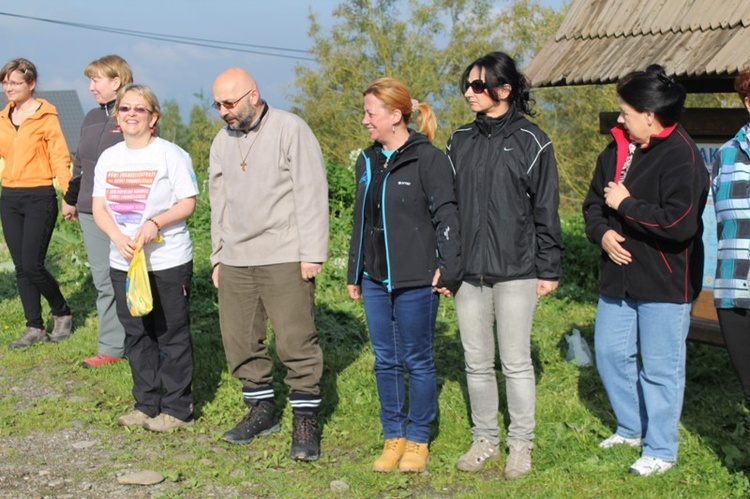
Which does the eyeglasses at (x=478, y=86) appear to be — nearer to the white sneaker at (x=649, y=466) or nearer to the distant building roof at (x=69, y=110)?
the white sneaker at (x=649, y=466)

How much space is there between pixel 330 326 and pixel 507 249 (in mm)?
3377

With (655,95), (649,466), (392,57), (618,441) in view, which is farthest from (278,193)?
(392,57)

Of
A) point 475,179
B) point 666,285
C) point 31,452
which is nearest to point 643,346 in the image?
point 666,285

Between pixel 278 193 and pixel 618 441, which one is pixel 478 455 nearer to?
pixel 618 441

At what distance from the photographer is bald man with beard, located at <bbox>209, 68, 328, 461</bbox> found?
478 centimetres

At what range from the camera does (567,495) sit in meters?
4.23

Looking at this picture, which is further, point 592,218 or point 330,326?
point 330,326

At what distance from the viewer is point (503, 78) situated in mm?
4316

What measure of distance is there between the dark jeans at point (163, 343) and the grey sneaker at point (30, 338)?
2155 mm

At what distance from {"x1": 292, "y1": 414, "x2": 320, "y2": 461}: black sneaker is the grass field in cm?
6

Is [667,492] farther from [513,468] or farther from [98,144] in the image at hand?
[98,144]

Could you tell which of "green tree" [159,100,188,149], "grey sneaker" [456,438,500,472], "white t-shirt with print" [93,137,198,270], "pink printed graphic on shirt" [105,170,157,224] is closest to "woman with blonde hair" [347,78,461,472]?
"grey sneaker" [456,438,500,472]

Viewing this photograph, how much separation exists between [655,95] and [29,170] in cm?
481

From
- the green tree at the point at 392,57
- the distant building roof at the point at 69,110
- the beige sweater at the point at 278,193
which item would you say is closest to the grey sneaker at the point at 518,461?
the beige sweater at the point at 278,193
